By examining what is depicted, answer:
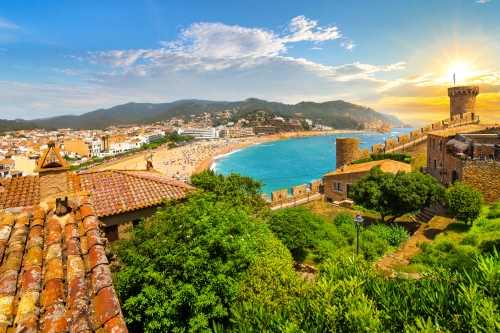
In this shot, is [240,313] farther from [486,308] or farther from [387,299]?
[486,308]

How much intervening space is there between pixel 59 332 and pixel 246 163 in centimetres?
7951

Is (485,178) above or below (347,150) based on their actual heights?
below

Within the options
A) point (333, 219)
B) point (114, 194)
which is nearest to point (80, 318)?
point (114, 194)

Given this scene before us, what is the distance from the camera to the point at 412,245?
12797mm

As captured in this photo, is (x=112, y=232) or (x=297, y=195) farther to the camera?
(x=297, y=195)

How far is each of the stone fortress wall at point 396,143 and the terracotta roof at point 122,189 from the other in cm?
2284

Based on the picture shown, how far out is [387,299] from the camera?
3.77m

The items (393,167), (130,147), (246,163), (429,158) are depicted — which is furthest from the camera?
(130,147)

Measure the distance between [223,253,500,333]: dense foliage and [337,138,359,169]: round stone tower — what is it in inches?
1070

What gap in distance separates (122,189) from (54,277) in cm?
901

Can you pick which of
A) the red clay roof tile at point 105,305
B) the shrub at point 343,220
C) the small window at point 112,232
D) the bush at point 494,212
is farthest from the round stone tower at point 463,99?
the red clay roof tile at point 105,305

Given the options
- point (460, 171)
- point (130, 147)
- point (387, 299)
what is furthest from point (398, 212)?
point (130, 147)

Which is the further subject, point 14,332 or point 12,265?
point 12,265

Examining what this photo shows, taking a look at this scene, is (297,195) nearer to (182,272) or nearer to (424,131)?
(182,272)
